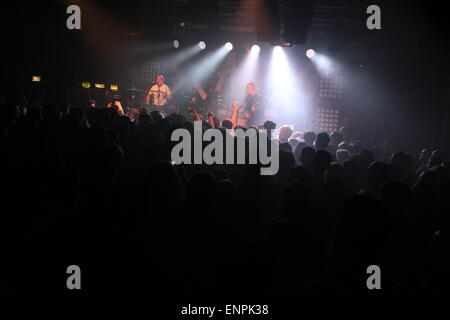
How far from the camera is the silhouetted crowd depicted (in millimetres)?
2480

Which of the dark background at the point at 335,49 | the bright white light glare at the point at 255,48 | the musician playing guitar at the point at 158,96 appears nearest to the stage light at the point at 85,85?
the dark background at the point at 335,49

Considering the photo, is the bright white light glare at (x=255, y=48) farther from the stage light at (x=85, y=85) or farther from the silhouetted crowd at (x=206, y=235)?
the silhouetted crowd at (x=206, y=235)

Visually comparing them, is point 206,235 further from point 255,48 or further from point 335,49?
point 255,48

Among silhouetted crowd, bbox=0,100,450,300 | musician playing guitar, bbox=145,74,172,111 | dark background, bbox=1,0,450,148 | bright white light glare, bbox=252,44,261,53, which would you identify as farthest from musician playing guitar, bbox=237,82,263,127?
silhouetted crowd, bbox=0,100,450,300

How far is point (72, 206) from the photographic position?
135 inches

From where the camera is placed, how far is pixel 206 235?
2.76 meters

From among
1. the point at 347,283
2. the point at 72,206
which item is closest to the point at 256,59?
the point at 72,206

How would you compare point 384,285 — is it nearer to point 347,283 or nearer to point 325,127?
point 347,283

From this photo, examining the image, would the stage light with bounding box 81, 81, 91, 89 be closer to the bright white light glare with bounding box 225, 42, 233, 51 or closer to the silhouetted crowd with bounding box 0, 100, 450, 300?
the bright white light glare with bounding box 225, 42, 233, 51

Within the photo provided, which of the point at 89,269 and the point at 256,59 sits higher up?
the point at 256,59

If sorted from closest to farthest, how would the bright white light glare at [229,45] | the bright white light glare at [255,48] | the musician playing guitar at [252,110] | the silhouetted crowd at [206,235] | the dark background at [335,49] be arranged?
the silhouetted crowd at [206,235] < the dark background at [335,49] < the musician playing guitar at [252,110] < the bright white light glare at [229,45] < the bright white light glare at [255,48]

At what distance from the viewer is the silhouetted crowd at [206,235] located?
248 cm

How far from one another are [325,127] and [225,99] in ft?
13.3

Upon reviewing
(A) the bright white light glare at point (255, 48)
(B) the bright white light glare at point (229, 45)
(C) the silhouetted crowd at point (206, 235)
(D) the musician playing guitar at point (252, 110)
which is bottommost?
(C) the silhouetted crowd at point (206, 235)
